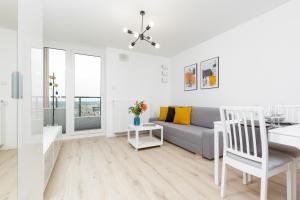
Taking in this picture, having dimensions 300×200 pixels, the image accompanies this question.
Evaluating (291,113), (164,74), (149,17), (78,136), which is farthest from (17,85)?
(164,74)

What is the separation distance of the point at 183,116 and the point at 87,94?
272 cm

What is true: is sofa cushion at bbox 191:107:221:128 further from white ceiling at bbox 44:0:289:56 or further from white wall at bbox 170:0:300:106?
white ceiling at bbox 44:0:289:56

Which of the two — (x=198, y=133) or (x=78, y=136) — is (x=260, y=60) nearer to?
(x=198, y=133)

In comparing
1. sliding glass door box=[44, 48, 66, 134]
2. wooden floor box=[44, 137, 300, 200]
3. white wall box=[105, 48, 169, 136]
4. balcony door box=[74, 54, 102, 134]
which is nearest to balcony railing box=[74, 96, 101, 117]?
balcony door box=[74, 54, 102, 134]

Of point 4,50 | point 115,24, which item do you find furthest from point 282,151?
point 115,24

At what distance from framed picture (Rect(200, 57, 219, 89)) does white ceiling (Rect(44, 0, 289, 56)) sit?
571mm

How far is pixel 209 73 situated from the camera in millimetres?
3426

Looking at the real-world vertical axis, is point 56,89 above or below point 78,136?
above

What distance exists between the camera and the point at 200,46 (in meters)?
3.71

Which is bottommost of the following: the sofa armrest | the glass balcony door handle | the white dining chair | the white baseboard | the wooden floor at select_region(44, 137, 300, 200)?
the wooden floor at select_region(44, 137, 300, 200)

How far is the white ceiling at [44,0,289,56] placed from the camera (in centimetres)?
221

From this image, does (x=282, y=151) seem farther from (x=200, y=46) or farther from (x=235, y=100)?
(x=200, y=46)

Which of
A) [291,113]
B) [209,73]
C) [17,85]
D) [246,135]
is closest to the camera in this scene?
[17,85]

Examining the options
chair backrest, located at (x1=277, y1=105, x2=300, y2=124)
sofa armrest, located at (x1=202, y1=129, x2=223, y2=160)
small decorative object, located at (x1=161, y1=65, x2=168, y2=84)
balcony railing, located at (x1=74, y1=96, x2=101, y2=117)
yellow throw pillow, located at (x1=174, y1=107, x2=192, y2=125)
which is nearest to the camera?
chair backrest, located at (x1=277, y1=105, x2=300, y2=124)
